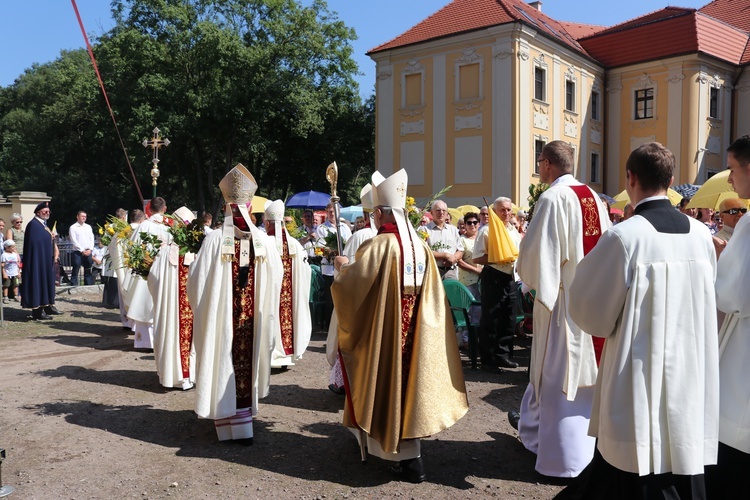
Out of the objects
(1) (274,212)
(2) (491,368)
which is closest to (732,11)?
(2) (491,368)

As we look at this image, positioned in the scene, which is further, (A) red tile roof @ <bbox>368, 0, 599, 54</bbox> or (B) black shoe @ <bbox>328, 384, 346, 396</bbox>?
(A) red tile roof @ <bbox>368, 0, 599, 54</bbox>

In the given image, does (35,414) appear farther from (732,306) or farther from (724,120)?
(724,120)

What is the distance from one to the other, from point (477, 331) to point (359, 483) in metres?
3.90

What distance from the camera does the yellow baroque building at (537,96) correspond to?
27.6 m

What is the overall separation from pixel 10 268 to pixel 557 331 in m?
13.6

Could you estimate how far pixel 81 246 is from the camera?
17.0 meters

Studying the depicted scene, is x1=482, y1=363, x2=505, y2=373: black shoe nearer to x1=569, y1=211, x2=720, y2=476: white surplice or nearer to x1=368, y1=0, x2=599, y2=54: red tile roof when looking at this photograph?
x1=569, y1=211, x2=720, y2=476: white surplice

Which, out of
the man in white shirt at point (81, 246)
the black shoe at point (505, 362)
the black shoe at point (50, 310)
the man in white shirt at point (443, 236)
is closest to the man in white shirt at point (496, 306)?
the black shoe at point (505, 362)

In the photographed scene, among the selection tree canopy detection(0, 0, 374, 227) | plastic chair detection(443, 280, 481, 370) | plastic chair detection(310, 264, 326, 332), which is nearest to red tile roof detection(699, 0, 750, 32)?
tree canopy detection(0, 0, 374, 227)

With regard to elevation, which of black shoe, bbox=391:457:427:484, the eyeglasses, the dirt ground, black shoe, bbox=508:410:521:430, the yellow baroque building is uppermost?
the yellow baroque building

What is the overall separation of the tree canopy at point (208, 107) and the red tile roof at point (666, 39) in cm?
1274

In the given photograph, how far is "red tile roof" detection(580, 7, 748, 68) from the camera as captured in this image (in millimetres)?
29547

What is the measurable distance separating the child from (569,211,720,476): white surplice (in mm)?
13980

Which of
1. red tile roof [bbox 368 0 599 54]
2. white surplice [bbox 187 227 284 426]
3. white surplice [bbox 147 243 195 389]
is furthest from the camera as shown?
red tile roof [bbox 368 0 599 54]
